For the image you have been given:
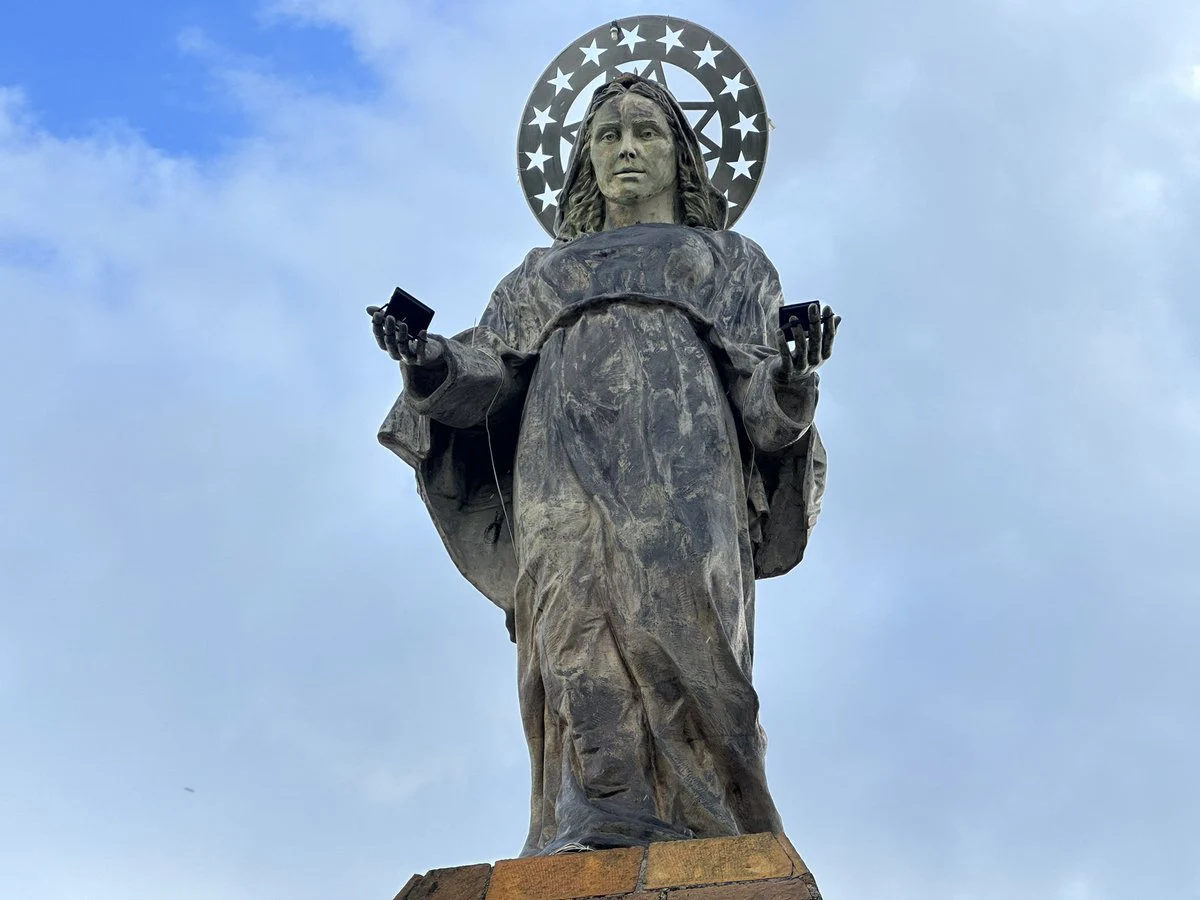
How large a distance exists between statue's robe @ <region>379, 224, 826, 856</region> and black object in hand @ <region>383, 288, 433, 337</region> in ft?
1.29

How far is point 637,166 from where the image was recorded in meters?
10.7

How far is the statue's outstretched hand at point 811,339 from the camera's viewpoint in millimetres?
8992

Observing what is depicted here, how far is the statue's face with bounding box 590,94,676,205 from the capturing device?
35.2ft

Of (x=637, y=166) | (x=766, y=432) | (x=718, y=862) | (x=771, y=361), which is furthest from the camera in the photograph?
(x=637, y=166)

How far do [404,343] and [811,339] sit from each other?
182 centimetres

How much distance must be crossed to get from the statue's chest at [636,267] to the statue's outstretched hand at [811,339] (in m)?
0.99

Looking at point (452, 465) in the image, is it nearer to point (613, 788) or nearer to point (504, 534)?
point (504, 534)

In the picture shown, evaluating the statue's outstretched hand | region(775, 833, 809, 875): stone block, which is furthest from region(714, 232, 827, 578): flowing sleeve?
region(775, 833, 809, 875): stone block

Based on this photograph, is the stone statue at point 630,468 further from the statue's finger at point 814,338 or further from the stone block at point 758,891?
the stone block at point 758,891

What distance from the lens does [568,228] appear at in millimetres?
10984

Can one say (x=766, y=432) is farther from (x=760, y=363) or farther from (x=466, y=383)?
(x=466, y=383)

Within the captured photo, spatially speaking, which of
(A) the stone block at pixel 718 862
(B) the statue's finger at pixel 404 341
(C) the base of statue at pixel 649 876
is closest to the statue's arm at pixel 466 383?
(B) the statue's finger at pixel 404 341

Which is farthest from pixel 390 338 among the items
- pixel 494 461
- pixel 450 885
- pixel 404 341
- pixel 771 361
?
pixel 450 885

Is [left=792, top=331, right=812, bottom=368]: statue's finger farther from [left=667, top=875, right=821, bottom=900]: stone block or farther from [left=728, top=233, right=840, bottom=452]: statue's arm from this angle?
[left=667, top=875, right=821, bottom=900]: stone block
